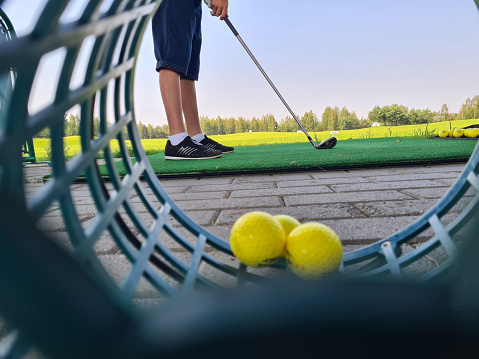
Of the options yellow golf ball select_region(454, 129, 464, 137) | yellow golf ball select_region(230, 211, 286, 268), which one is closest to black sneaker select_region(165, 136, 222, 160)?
yellow golf ball select_region(230, 211, 286, 268)

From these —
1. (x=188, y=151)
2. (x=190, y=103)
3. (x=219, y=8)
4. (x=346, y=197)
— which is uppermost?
(x=219, y=8)

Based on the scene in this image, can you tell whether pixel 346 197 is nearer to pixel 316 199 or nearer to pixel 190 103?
pixel 316 199

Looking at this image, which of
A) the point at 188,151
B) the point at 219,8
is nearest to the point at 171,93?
the point at 188,151

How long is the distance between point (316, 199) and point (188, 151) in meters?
2.02

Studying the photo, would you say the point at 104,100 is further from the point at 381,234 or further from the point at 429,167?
the point at 429,167

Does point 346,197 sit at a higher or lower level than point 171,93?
lower

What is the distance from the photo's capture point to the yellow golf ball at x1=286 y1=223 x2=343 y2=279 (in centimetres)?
74

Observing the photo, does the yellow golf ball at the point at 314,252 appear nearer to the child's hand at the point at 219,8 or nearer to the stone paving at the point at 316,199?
the stone paving at the point at 316,199

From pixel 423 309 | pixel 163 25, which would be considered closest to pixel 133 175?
pixel 423 309

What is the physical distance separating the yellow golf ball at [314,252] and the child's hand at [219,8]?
128 inches

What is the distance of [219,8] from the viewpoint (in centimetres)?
349

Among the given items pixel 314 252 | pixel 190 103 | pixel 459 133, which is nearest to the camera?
pixel 314 252

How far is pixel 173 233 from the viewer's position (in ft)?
2.69

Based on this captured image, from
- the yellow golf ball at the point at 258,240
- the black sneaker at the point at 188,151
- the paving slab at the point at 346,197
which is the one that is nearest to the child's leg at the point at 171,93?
the black sneaker at the point at 188,151
